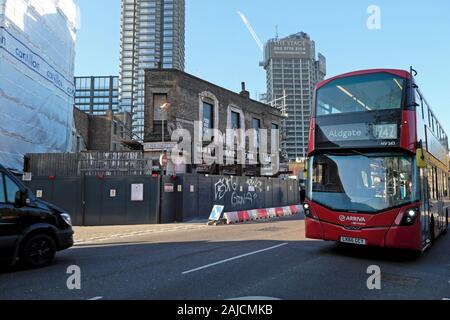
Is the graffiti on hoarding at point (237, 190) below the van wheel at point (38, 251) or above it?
above

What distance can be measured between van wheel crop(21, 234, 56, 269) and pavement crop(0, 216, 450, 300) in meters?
0.22

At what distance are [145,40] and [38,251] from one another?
398 feet

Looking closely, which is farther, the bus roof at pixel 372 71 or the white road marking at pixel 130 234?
the white road marking at pixel 130 234

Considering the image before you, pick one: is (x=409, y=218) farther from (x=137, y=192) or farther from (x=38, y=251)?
(x=137, y=192)

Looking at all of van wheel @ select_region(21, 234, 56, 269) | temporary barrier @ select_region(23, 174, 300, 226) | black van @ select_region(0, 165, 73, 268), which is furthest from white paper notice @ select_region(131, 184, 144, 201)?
van wheel @ select_region(21, 234, 56, 269)

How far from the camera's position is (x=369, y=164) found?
333 inches

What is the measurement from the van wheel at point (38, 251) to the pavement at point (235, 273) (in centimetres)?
22

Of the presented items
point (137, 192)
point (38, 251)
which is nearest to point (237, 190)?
point (137, 192)

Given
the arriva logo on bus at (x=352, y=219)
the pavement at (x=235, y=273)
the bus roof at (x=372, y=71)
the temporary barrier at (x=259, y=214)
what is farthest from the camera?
the temporary barrier at (x=259, y=214)

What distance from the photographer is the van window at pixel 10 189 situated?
7.46 metres

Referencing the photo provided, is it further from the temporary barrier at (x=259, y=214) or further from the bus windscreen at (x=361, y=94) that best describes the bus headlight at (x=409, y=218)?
the temporary barrier at (x=259, y=214)

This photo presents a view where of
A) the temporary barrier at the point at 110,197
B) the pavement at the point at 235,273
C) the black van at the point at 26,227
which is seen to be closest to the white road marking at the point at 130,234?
the pavement at the point at 235,273
